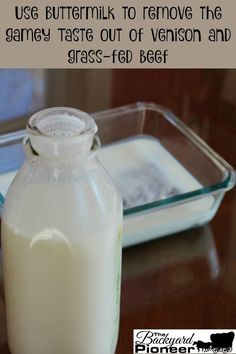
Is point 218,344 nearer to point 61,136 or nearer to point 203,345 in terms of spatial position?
point 203,345

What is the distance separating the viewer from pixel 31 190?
1.90 feet

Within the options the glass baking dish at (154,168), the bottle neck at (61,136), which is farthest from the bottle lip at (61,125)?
the glass baking dish at (154,168)

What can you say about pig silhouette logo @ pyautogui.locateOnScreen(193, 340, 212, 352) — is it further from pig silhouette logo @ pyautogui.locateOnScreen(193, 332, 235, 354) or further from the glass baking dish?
the glass baking dish

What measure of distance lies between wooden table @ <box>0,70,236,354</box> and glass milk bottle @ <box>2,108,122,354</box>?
9 centimetres

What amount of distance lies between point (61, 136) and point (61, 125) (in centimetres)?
2

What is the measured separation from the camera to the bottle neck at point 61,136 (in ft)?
1.85

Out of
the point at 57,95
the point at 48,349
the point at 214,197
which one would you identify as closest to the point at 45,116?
the point at 48,349

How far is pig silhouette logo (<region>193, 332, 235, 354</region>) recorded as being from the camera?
2.28 feet

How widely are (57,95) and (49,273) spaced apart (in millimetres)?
506

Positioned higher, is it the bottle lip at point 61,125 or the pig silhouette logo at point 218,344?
the bottle lip at point 61,125

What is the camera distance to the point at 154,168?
3.00ft

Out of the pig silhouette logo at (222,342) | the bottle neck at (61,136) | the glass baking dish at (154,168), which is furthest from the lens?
the glass baking dish at (154,168)

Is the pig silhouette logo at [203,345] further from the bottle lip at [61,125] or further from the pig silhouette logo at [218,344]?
the bottle lip at [61,125]

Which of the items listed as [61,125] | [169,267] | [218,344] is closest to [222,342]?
[218,344]
